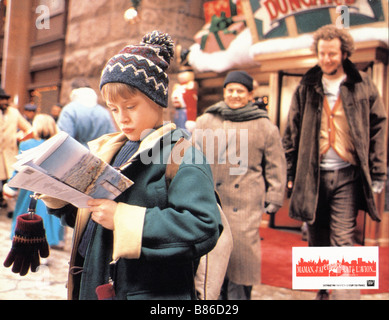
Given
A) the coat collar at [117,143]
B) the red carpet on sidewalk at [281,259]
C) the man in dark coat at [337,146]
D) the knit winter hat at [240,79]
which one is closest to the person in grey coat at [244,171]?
the knit winter hat at [240,79]

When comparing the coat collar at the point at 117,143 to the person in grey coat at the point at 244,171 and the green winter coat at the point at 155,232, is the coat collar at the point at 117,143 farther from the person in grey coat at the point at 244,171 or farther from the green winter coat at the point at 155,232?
the person in grey coat at the point at 244,171

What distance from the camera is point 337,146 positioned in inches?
93.6

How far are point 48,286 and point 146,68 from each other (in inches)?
63.7

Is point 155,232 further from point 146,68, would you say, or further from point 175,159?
point 146,68

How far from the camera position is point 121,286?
3.44 ft

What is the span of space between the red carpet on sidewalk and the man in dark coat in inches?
A: 16.2

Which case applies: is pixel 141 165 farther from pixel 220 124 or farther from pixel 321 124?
pixel 321 124

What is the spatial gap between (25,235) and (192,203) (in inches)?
19.1

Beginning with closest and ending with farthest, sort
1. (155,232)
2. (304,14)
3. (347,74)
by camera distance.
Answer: (155,232)
(347,74)
(304,14)

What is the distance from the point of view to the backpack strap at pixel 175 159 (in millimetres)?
1026

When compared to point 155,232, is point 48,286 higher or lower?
lower

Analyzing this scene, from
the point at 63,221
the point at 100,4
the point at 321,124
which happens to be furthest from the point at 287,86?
the point at 63,221

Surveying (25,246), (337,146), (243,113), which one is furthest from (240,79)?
(25,246)

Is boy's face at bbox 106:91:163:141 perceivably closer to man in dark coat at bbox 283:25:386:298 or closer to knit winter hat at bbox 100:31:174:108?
knit winter hat at bbox 100:31:174:108
